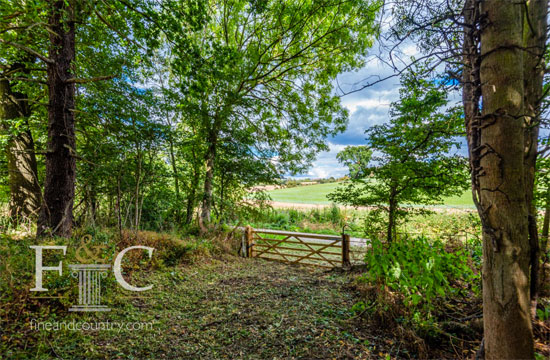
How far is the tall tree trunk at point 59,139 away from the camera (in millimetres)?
3721

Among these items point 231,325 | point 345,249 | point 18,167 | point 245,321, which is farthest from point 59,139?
point 345,249

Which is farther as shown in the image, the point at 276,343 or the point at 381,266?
the point at 381,266

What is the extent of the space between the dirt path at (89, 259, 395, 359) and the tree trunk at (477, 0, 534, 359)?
159 cm

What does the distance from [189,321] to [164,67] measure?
8.04m

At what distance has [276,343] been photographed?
2508 millimetres

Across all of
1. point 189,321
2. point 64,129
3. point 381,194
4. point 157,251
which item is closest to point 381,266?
point 381,194

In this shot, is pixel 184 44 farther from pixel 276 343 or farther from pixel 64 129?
pixel 276 343

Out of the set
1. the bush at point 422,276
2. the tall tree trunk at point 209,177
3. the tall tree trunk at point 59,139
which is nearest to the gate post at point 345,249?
the bush at point 422,276

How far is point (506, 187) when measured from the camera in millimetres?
1056

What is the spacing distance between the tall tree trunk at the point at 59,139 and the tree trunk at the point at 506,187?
528 cm

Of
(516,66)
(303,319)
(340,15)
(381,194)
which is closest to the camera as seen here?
(516,66)

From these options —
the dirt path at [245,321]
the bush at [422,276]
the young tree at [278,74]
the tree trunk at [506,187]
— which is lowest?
the dirt path at [245,321]

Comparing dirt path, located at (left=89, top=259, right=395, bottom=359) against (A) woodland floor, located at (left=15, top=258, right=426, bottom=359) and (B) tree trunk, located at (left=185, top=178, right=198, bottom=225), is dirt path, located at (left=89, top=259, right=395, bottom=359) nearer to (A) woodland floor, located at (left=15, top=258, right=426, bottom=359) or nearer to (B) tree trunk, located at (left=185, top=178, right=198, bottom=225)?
(A) woodland floor, located at (left=15, top=258, right=426, bottom=359)

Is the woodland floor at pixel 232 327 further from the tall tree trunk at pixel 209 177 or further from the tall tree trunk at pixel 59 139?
the tall tree trunk at pixel 209 177
